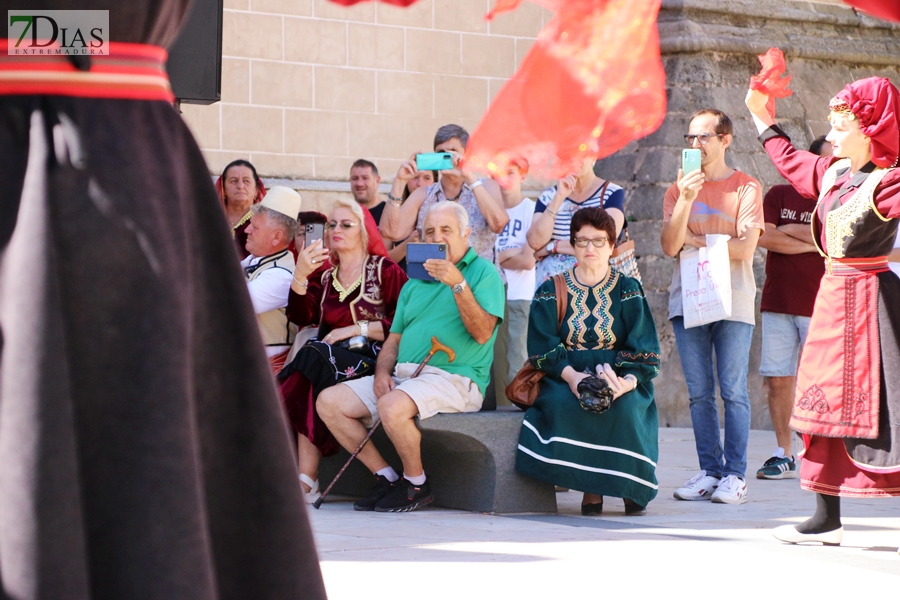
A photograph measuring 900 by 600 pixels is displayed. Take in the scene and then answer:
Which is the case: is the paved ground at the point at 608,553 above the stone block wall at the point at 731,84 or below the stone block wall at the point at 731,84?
below

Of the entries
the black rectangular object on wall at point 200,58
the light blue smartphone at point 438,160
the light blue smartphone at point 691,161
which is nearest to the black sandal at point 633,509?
the light blue smartphone at point 691,161

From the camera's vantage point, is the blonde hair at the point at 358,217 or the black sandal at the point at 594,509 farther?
the blonde hair at the point at 358,217

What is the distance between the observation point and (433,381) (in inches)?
245

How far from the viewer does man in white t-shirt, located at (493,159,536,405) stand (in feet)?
24.7

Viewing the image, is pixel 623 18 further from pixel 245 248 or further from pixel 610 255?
pixel 245 248

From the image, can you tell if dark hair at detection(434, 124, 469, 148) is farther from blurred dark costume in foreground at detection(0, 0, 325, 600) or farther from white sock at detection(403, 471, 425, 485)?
blurred dark costume in foreground at detection(0, 0, 325, 600)

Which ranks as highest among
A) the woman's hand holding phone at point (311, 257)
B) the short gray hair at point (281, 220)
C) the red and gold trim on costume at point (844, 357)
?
the short gray hair at point (281, 220)

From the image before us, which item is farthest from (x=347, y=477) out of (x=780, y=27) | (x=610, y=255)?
(x=780, y=27)

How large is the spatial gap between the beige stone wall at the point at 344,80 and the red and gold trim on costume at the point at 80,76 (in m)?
8.21

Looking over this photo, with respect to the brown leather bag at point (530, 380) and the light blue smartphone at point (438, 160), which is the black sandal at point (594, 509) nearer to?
the brown leather bag at point (530, 380)

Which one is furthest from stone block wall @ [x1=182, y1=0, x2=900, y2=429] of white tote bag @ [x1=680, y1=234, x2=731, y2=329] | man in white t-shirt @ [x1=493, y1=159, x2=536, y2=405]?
white tote bag @ [x1=680, y1=234, x2=731, y2=329]

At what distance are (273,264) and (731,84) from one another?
536cm

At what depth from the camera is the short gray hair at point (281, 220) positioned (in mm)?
7242

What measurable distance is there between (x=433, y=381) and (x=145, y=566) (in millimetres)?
4669
